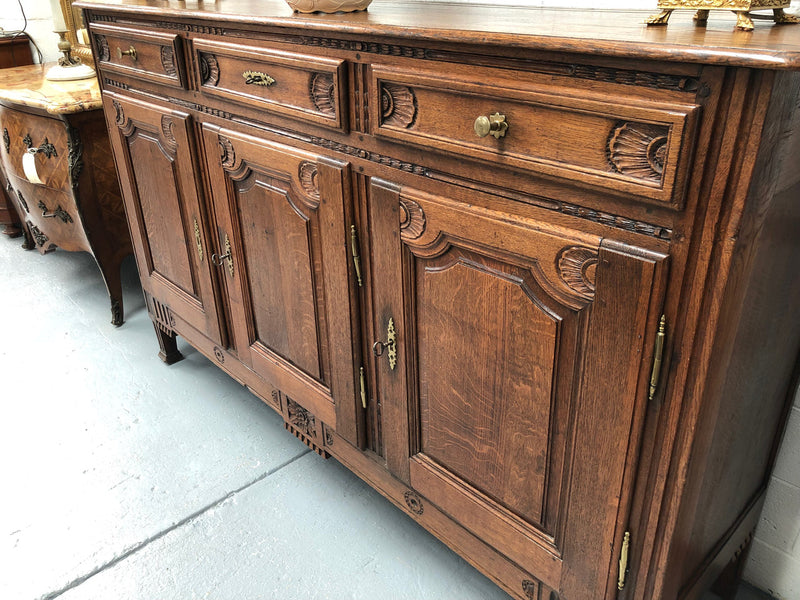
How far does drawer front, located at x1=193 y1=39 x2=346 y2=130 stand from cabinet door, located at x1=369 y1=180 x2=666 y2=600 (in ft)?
0.54

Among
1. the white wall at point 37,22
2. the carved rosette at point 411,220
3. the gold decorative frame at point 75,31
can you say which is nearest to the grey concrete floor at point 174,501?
the carved rosette at point 411,220

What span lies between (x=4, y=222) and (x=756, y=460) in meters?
3.31

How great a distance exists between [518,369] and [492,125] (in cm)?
35

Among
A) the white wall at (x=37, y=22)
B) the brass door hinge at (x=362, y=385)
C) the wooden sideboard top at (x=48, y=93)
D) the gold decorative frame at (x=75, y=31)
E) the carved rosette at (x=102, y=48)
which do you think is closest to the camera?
the brass door hinge at (x=362, y=385)

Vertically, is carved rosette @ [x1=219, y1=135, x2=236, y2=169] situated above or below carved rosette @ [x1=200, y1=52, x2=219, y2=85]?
below

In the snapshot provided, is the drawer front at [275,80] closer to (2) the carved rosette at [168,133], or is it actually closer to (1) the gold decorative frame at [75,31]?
(2) the carved rosette at [168,133]

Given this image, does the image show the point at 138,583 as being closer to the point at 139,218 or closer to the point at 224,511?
the point at 224,511

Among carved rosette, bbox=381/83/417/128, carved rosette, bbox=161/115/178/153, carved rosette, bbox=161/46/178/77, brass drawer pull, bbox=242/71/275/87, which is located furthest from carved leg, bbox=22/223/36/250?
carved rosette, bbox=381/83/417/128

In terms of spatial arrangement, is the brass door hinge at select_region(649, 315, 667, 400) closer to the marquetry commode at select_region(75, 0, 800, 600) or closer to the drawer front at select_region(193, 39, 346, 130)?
the marquetry commode at select_region(75, 0, 800, 600)

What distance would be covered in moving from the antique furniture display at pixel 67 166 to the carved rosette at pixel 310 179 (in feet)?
4.11

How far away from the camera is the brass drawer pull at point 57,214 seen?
2303 millimetres

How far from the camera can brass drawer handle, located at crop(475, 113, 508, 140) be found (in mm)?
794

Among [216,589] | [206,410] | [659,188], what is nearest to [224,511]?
[216,589]

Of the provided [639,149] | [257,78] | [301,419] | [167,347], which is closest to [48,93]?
[167,347]
